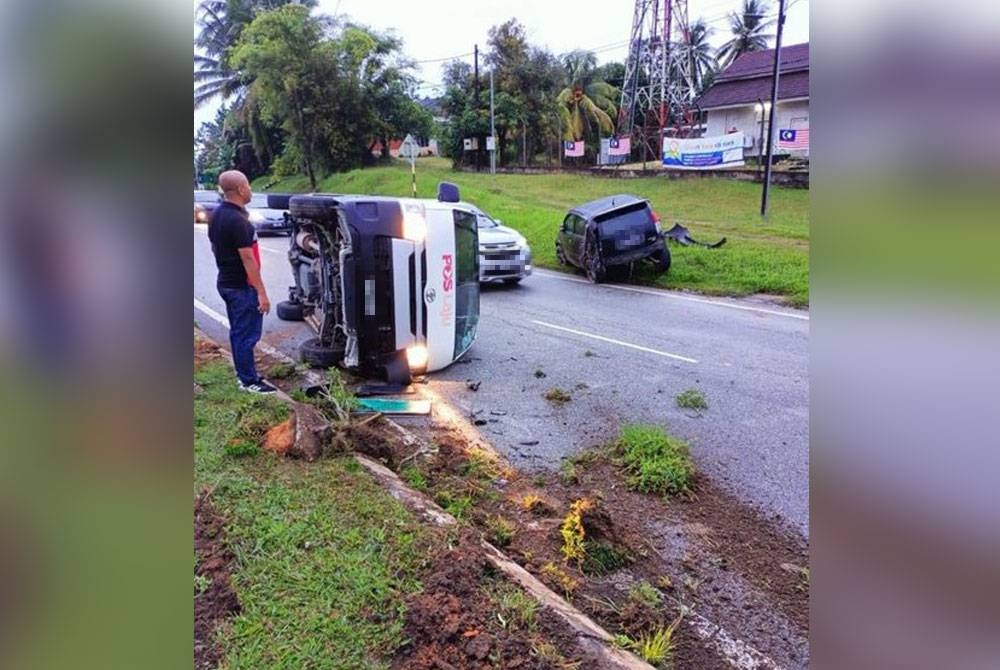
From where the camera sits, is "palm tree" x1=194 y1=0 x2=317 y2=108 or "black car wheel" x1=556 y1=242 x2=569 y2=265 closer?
"palm tree" x1=194 y1=0 x2=317 y2=108

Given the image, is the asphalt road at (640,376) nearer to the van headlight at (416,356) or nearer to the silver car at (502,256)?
the van headlight at (416,356)

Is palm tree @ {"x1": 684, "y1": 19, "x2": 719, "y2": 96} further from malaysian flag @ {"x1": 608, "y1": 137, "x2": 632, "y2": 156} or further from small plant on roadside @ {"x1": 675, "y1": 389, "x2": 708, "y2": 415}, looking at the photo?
small plant on roadside @ {"x1": 675, "y1": 389, "x2": 708, "y2": 415}

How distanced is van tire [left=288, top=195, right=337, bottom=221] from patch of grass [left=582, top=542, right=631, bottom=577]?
414cm

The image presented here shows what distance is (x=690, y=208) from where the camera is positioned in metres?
22.8

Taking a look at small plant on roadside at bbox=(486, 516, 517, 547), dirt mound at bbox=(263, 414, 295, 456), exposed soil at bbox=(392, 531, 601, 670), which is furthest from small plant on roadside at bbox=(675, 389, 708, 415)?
exposed soil at bbox=(392, 531, 601, 670)

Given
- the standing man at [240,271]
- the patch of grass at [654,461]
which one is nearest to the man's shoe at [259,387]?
the standing man at [240,271]

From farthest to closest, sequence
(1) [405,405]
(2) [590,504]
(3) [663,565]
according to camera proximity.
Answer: (1) [405,405] < (2) [590,504] < (3) [663,565]

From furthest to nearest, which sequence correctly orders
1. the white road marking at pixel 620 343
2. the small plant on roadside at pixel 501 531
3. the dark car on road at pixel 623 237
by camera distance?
1. the dark car on road at pixel 623 237
2. the white road marking at pixel 620 343
3. the small plant on roadside at pixel 501 531

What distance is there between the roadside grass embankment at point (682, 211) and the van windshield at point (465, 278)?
13.8 ft

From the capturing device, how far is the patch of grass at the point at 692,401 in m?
6.73

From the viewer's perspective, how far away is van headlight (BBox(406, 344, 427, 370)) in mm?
6875
